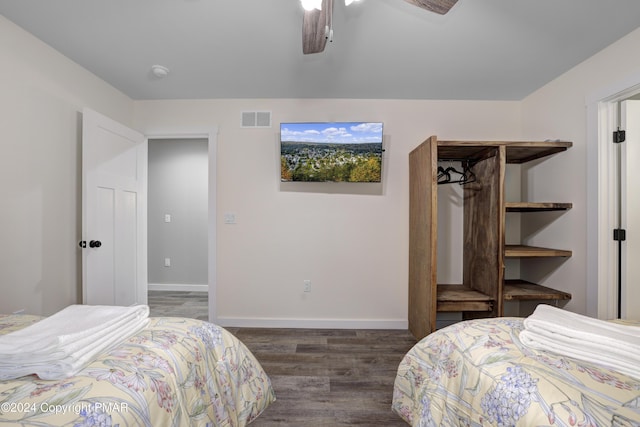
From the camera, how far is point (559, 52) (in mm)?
1968

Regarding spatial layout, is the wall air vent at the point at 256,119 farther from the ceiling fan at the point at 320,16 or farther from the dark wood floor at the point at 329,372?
the dark wood floor at the point at 329,372

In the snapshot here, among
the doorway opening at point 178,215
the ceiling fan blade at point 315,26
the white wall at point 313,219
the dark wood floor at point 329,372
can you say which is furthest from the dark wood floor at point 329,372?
the ceiling fan blade at point 315,26

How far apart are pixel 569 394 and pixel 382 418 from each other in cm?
109

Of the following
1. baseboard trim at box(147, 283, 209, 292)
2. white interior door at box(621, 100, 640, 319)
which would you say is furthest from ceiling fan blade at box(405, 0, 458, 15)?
baseboard trim at box(147, 283, 209, 292)

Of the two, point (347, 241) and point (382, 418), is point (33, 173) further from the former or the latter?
point (382, 418)

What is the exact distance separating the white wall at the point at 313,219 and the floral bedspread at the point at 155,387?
1.36 meters

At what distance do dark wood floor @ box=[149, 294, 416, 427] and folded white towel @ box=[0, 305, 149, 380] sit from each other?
3.09ft

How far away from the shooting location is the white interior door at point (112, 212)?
6.90 feet

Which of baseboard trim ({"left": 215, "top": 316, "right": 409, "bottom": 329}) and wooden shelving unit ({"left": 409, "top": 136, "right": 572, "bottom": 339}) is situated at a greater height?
wooden shelving unit ({"left": 409, "top": 136, "right": 572, "bottom": 339})

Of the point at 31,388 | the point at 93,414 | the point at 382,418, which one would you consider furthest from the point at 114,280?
the point at 382,418

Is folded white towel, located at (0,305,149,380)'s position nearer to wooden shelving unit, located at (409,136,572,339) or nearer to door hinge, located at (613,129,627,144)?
wooden shelving unit, located at (409,136,572,339)

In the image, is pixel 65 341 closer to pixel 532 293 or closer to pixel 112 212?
pixel 112 212

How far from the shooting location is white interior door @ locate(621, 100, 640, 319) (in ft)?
6.05

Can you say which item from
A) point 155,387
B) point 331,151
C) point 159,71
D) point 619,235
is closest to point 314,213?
point 331,151
